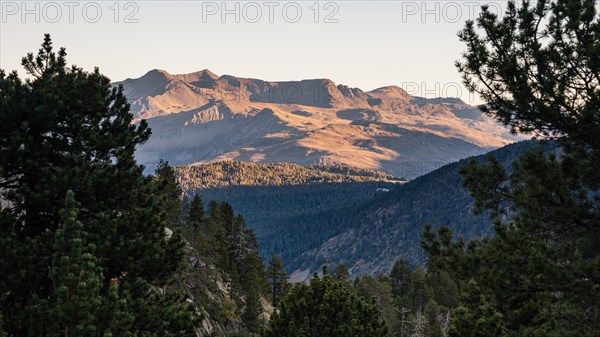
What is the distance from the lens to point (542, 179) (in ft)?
53.1

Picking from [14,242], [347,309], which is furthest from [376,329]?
[14,242]

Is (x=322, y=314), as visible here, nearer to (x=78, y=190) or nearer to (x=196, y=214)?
(x=78, y=190)

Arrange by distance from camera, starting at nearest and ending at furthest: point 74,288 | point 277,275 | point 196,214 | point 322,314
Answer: point 74,288 → point 322,314 → point 196,214 → point 277,275

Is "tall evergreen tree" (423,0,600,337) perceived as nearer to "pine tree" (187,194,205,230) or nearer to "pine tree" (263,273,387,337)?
"pine tree" (263,273,387,337)


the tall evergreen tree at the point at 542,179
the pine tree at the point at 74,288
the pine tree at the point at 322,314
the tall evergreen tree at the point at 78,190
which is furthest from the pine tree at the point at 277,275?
the pine tree at the point at 74,288

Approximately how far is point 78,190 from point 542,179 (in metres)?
13.4

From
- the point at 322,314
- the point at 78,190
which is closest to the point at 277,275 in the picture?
the point at 322,314

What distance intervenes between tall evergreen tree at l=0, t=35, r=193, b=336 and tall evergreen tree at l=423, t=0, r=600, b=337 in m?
9.08

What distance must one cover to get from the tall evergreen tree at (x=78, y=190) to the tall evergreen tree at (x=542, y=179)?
29.8 ft

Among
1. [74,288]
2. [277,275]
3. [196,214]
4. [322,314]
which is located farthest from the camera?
[277,275]

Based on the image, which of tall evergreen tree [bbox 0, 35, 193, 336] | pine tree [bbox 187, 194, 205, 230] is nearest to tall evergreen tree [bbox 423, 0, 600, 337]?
tall evergreen tree [bbox 0, 35, 193, 336]

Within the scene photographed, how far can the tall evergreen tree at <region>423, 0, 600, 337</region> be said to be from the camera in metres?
15.7

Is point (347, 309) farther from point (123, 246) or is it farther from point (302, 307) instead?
point (123, 246)

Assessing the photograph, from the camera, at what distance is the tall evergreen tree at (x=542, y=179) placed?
15.7 m
